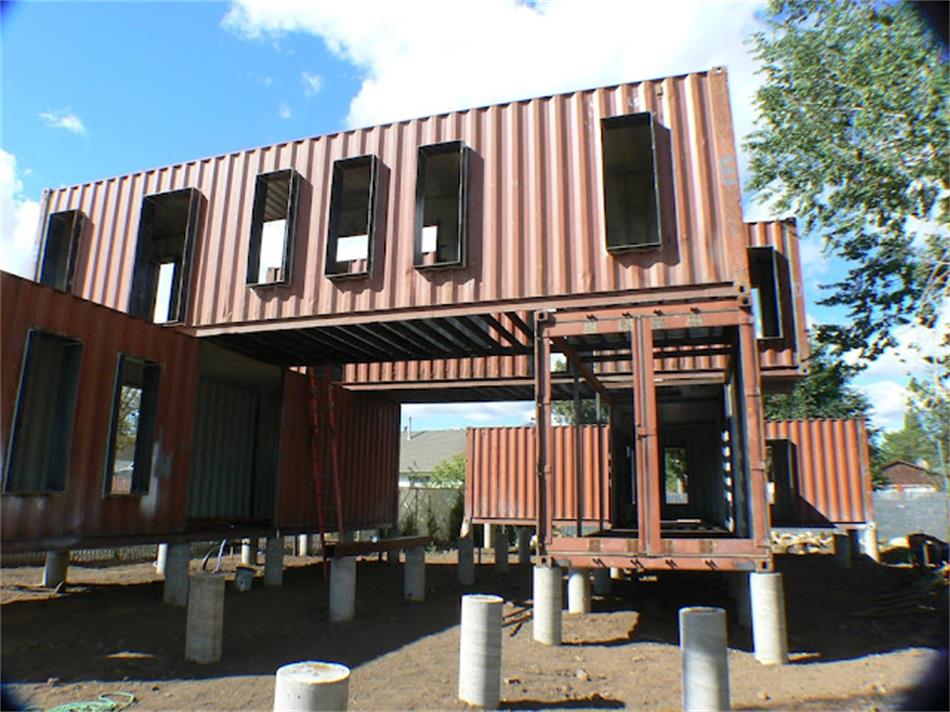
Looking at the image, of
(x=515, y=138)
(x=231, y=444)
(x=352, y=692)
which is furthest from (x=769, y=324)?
(x=231, y=444)

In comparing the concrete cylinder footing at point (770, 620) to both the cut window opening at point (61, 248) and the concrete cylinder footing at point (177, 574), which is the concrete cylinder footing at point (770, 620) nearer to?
the concrete cylinder footing at point (177, 574)

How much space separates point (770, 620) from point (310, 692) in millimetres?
6095

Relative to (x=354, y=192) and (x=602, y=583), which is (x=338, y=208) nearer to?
(x=354, y=192)

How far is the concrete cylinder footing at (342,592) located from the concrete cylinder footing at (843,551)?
13667mm

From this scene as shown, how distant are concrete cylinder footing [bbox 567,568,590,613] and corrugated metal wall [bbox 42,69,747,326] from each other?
508 centimetres

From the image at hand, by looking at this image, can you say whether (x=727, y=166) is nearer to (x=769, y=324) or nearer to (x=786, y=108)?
(x=769, y=324)

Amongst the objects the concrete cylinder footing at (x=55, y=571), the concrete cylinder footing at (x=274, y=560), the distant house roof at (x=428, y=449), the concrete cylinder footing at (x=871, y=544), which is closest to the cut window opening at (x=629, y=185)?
the concrete cylinder footing at (x=274, y=560)

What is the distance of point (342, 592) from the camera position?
10266mm

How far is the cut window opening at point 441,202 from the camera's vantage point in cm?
1046

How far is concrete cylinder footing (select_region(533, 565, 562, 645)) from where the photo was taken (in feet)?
29.5

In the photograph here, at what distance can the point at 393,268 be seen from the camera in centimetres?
1077

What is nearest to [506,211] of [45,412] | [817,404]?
[45,412]

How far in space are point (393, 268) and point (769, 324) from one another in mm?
8505

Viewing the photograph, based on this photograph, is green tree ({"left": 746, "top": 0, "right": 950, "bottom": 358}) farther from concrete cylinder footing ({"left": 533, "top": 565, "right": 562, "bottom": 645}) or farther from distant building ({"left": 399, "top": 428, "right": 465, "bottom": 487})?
distant building ({"left": 399, "top": 428, "right": 465, "bottom": 487})
